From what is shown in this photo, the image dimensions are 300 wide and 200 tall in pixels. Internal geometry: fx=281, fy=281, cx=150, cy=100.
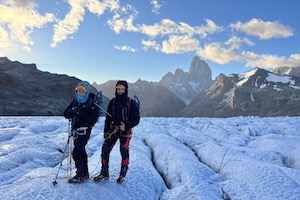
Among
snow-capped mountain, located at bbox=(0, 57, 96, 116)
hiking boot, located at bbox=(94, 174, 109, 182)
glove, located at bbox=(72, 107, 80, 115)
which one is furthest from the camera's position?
snow-capped mountain, located at bbox=(0, 57, 96, 116)

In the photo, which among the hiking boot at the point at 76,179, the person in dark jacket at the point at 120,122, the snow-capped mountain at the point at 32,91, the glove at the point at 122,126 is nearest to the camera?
the hiking boot at the point at 76,179

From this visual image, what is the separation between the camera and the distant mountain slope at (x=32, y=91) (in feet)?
332

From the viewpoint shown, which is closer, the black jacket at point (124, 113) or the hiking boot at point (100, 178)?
the hiking boot at point (100, 178)

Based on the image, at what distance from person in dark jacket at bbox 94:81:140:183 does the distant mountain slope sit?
87529 millimetres

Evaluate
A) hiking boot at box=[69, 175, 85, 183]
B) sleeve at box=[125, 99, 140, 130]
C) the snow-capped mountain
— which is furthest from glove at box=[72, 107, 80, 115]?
the snow-capped mountain

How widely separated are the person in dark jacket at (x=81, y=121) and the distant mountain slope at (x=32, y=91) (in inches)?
3450

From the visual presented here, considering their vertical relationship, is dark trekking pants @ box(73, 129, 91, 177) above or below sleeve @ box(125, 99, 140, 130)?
below

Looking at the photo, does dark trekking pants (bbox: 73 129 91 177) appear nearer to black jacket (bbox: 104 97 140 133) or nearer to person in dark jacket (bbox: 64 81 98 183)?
person in dark jacket (bbox: 64 81 98 183)

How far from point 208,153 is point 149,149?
3.83 m

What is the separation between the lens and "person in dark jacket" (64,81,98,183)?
30.5 feet

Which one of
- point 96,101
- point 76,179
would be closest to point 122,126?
point 96,101

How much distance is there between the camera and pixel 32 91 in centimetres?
13562

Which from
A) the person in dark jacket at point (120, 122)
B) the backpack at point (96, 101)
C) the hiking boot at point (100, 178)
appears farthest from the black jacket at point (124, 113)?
the hiking boot at point (100, 178)

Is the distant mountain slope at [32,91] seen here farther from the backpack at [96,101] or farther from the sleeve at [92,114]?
the sleeve at [92,114]
